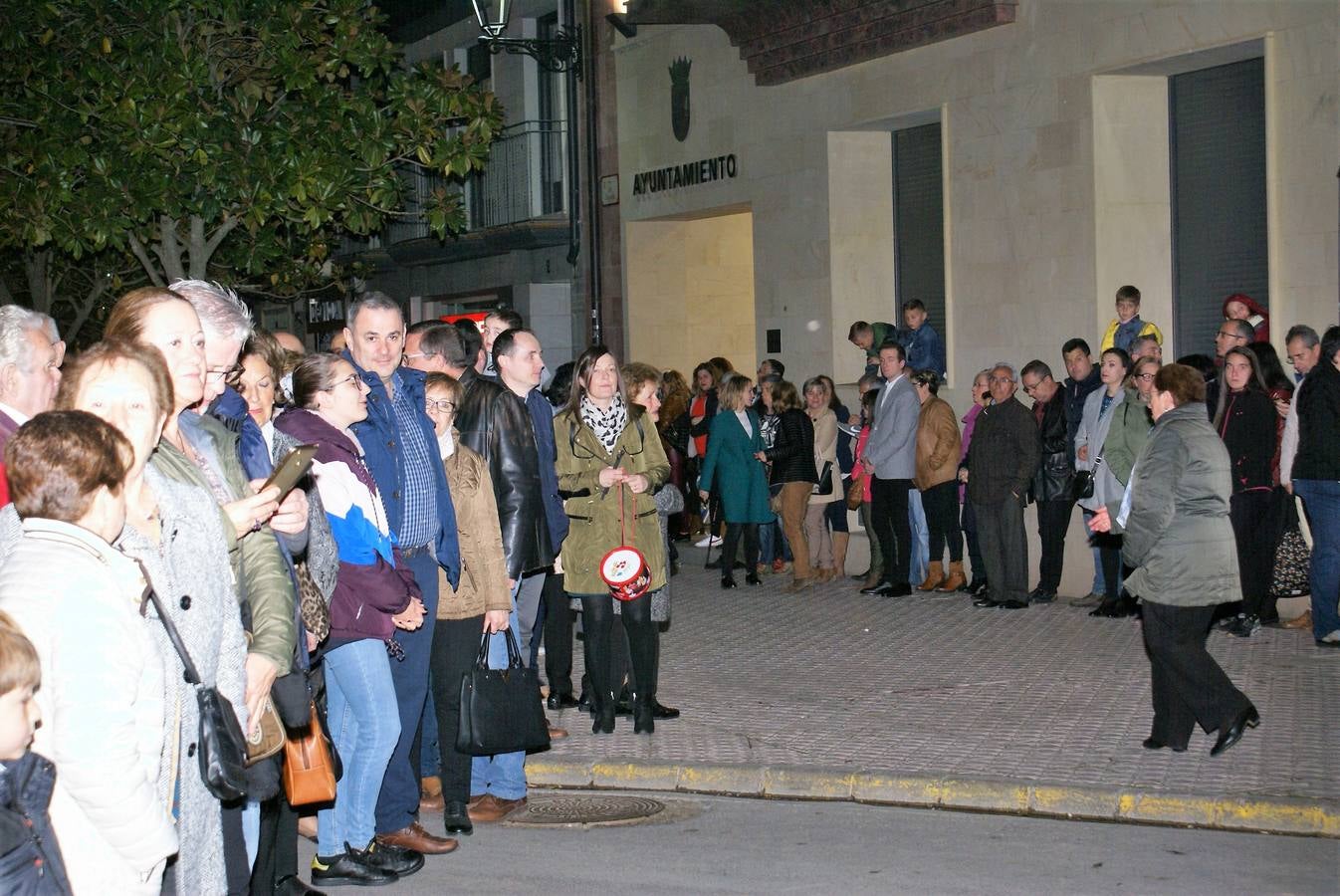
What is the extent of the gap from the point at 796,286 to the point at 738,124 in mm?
2293

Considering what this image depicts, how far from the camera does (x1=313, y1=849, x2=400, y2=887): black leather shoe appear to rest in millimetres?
6457

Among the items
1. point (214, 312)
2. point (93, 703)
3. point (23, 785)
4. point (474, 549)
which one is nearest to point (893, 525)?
point (474, 549)

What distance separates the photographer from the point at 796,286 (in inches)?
743

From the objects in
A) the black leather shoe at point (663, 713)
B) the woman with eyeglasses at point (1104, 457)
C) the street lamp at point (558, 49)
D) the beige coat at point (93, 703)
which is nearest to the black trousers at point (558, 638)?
the black leather shoe at point (663, 713)

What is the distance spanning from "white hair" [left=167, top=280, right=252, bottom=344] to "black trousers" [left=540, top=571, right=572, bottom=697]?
4.93 m

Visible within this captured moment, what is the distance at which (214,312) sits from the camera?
5.17 m

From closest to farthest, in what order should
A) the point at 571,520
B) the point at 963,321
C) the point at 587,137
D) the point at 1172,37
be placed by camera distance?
1. the point at 571,520
2. the point at 1172,37
3. the point at 963,321
4. the point at 587,137

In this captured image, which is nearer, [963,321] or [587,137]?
[963,321]

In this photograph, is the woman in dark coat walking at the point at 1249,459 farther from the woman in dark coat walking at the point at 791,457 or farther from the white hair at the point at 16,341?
the white hair at the point at 16,341

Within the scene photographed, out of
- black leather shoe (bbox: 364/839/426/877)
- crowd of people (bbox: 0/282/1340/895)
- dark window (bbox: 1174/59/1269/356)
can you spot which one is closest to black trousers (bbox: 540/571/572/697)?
crowd of people (bbox: 0/282/1340/895)

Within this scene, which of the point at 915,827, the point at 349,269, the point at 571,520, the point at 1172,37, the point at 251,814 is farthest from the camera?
the point at 349,269

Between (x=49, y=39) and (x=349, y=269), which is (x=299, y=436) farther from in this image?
(x=349, y=269)

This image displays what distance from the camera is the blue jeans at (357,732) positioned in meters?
6.24

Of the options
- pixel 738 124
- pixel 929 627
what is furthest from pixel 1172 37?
pixel 738 124
